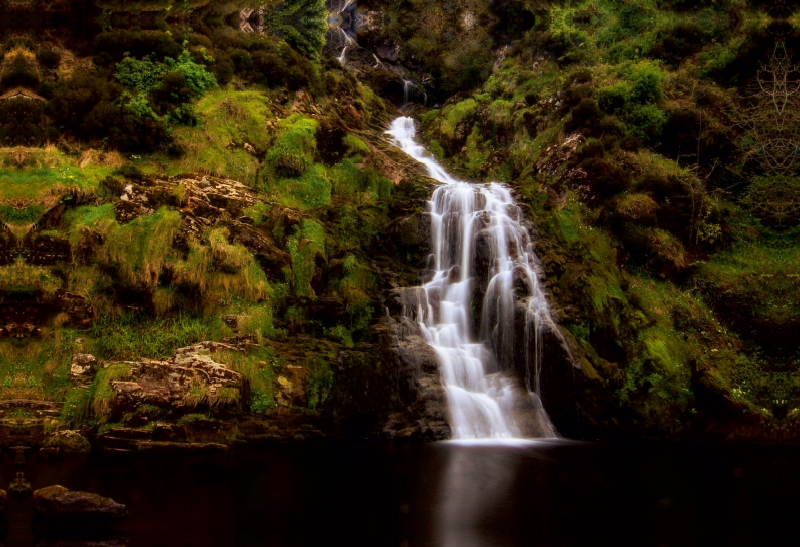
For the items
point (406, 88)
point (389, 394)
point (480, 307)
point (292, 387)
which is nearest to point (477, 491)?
point (389, 394)

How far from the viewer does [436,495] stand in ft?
39.5

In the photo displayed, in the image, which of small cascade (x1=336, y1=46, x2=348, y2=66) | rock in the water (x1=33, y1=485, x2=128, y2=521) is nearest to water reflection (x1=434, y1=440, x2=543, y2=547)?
rock in the water (x1=33, y1=485, x2=128, y2=521)

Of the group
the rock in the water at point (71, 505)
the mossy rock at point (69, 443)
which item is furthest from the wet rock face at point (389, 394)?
the rock in the water at point (71, 505)

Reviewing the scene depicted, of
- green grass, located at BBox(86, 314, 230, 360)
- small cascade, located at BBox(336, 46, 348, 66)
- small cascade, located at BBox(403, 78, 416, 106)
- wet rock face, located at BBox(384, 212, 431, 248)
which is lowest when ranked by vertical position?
green grass, located at BBox(86, 314, 230, 360)

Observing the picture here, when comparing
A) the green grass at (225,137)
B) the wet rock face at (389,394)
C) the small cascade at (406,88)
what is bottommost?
the wet rock face at (389,394)

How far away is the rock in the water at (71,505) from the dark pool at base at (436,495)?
33 cm

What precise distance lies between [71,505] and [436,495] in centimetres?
655

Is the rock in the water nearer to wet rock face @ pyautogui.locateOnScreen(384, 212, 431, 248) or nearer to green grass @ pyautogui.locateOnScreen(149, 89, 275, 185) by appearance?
green grass @ pyautogui.locateOnScreen(149, 89, 275, 185)

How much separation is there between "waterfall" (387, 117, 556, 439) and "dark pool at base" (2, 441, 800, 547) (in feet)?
7.28

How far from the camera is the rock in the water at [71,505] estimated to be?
917 centimetres

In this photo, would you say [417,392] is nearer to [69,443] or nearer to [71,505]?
[69,443]

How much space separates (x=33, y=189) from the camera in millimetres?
18031

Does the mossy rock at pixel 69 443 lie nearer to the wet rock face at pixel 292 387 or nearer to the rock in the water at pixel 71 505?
the rock in the water at pixel 71 505

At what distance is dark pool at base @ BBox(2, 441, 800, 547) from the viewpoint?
984 centimetres
